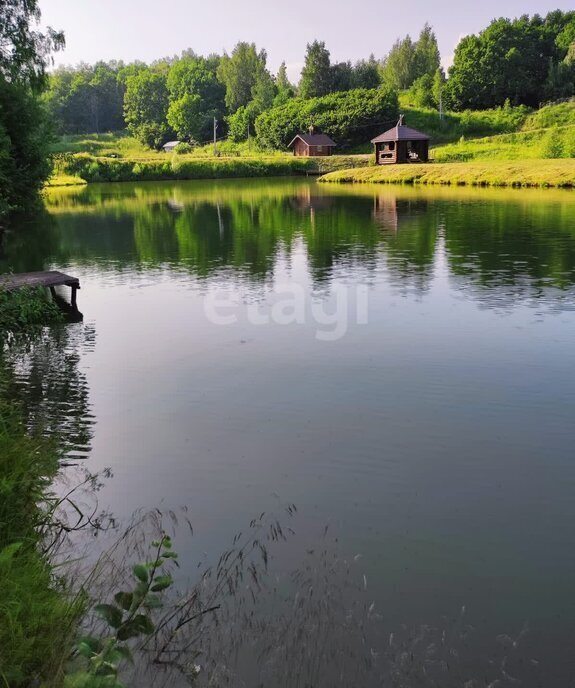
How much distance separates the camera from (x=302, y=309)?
17281mm

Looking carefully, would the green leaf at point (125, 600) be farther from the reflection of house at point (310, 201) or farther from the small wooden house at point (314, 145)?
the small wooden house at point (314, 145)

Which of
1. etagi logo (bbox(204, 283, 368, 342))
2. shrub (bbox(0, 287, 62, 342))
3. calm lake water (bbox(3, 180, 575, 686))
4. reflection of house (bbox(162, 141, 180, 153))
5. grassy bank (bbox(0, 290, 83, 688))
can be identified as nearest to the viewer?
grassy bank (bbox(0, 290, 83, 688))

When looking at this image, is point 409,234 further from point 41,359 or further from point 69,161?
point 69,161

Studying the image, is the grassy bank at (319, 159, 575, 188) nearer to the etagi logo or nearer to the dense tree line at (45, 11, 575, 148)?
the etagi logo

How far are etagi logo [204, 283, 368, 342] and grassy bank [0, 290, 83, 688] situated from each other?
336 inches

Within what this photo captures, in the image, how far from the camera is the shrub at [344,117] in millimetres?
98500

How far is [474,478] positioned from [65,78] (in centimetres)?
19356

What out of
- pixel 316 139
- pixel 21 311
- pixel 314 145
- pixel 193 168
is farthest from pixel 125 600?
pixel 316 139

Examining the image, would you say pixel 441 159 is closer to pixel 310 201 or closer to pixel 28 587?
pixel 310 201

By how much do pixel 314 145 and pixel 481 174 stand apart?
143 feet

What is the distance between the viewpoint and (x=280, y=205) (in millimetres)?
46562

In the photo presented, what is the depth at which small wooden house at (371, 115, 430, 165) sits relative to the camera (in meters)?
73.2

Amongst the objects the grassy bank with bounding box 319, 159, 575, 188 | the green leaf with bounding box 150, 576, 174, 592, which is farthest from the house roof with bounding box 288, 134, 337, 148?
the green leaf with bounding box 150, 576, 174, 592

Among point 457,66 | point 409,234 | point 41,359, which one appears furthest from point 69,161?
point 41,359
